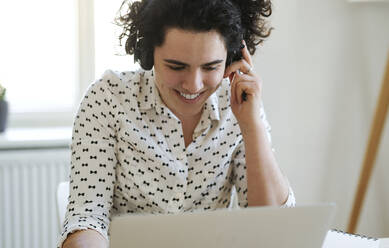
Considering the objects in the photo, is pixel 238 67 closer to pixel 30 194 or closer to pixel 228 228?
pixel 228 228

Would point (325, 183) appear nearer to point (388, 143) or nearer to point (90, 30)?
point (388, 143)

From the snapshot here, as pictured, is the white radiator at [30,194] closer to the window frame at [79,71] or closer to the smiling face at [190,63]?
the window frame at [79,71]

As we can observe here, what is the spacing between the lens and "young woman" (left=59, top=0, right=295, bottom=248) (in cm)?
124

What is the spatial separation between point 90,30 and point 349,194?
1.38 metres

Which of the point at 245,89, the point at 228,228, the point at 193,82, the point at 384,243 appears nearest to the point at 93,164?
the point at 193,82

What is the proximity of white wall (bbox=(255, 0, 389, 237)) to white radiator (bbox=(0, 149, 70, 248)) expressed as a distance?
944mm

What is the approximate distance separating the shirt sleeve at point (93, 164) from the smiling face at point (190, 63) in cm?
17

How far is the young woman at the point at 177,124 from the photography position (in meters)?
1.24

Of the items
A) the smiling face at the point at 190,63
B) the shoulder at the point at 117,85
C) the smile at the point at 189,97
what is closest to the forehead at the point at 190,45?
the smiling face at the point at 190,63

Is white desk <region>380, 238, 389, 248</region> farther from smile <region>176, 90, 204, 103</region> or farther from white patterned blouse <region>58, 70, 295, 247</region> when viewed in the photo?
smile <region>176, 90, 204, 103</region>

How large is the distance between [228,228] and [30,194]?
1649 mm

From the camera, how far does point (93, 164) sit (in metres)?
1.30

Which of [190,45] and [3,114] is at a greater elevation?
[190,45]

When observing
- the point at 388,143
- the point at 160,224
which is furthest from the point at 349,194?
the point at 160,224
